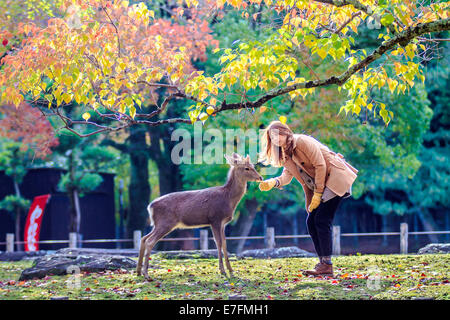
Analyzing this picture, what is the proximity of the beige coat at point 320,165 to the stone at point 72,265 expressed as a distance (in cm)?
376

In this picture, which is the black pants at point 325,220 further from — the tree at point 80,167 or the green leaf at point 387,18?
the tree at point 80,167

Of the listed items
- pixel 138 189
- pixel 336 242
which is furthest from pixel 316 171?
pixel 138 189

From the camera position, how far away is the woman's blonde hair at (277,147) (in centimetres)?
750

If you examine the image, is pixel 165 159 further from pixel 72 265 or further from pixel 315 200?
pixel 315 200

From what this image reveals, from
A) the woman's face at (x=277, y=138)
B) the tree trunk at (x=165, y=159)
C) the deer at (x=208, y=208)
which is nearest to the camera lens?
the woman's face at (x=277, y=138)

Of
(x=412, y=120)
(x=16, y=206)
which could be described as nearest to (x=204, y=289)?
(x=412, y=120)

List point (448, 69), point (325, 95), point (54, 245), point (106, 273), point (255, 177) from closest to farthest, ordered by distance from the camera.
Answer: point (255, 177)
point (106, 273)
point (325, 95)
point (448, 69)
point (54, 245)

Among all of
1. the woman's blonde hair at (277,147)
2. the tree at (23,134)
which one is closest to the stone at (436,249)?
the woman's blonde hair at (277,147)

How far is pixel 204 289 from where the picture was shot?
7363 millimetres

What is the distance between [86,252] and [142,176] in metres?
7.73

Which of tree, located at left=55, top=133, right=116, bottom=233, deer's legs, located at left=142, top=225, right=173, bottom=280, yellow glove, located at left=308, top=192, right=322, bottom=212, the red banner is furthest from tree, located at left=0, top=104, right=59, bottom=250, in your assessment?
yellow glove, located at left=308, top=192, right=322, bottom=212

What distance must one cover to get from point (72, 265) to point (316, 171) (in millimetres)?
4529

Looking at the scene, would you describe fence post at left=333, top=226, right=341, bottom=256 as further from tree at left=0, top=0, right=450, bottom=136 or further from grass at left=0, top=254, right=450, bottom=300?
tree at left=0, top=0, right=450, bottom=136
